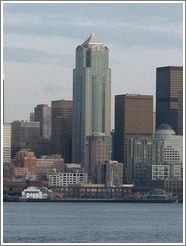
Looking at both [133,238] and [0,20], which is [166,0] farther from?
[133,238]

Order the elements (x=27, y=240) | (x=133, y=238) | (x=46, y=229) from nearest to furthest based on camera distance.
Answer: (x=27, y=240) → (x=133, y=238) → (x=46, y=229)

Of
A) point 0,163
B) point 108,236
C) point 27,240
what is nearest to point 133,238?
point 108,236

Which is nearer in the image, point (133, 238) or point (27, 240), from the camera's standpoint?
point (27, 240)

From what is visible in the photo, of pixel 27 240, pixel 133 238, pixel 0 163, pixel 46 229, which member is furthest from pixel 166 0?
pixel 46 229

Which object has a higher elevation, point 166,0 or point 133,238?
Result: point 166,0

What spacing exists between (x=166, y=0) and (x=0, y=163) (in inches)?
292

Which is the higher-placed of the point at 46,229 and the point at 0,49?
the point at 0,49

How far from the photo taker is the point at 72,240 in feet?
178

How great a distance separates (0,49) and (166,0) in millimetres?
5523

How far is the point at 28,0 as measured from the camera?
3122cm

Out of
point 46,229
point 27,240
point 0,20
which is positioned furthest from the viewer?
point 46,229

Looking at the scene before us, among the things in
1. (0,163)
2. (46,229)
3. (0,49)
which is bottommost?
(46,229)

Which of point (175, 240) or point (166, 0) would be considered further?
point (175, 240)

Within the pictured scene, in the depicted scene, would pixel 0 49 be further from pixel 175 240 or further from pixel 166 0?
pixel 175 240
